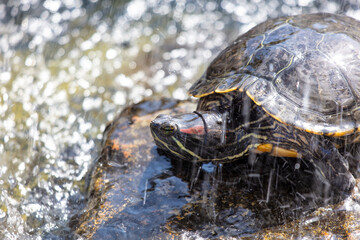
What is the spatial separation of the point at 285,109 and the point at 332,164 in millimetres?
693

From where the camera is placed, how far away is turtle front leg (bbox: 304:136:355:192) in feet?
11.7

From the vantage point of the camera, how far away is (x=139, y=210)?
3.47m

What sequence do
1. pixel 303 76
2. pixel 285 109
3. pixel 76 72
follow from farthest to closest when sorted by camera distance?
pixel 76 72, pixel 303 76, pixel 285 109

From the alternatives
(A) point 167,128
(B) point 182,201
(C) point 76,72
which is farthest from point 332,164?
(C) point 76,72

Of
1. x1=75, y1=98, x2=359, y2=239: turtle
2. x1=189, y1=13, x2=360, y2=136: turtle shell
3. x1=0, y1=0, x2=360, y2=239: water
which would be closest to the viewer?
x1=75, y1=98, x2=359, y2=239: turtle

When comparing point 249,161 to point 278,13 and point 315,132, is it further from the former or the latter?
point 278,13

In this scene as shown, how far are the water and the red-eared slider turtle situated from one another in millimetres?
1612

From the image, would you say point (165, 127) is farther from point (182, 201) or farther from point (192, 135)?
point (182, 201)

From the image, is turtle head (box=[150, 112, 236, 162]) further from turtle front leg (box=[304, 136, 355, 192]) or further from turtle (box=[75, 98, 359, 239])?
turtle front leg (box=[304, 136, 355, 192])

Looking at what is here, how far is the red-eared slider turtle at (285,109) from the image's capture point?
359 cm

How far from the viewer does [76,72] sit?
23.4 feet

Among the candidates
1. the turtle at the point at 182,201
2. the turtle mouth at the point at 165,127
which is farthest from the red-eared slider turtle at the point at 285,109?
the turtle at the point at 182,201

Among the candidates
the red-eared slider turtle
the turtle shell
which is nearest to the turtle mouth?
the red-eared slider turtle

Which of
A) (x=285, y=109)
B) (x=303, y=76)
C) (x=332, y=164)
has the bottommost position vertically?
(x=332, y=164)
